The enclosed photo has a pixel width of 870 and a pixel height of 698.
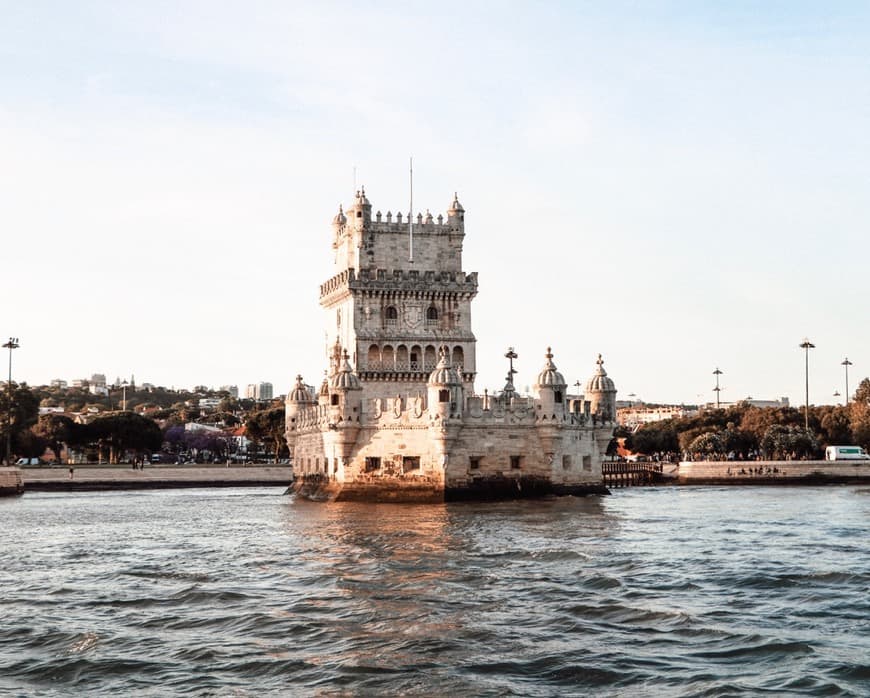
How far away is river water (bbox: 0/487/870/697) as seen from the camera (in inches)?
768

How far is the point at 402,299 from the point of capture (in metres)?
78.8

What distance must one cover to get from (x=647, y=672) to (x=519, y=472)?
38980mm

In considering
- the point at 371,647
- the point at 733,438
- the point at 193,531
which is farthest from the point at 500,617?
the point at 733,438

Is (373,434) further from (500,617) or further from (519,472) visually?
(500,617)

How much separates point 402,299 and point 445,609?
54.1 m

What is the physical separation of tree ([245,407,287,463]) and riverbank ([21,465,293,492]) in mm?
16501

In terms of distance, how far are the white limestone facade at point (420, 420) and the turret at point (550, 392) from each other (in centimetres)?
5

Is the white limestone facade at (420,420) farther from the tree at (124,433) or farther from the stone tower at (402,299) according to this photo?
the tree at (124,433)

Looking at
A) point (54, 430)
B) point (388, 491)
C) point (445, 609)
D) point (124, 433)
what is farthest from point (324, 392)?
point (54, 430)

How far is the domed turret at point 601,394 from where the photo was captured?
63.6m

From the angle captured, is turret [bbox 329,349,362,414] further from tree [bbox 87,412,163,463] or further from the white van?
tree [bbox 87,412,163,463]

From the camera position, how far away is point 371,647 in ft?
71.5

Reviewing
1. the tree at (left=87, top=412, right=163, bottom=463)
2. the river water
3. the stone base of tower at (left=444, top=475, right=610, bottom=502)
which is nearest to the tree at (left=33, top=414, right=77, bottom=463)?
the tree at (left=87, top=412, right=163, bottom=463)

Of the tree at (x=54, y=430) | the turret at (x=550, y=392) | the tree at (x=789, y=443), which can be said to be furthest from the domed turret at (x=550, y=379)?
the tree at (x=54, y=430)
